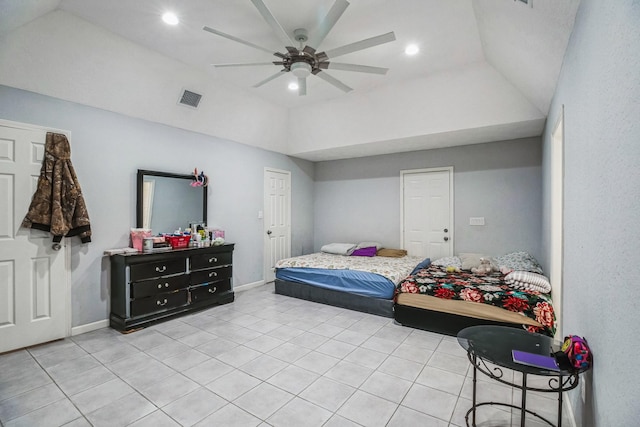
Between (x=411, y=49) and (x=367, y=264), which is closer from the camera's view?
(x=411, y=49)

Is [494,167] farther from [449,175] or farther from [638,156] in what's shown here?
[638,156]

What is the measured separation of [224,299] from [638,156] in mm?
4471

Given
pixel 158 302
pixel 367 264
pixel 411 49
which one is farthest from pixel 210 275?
pixel 411 49

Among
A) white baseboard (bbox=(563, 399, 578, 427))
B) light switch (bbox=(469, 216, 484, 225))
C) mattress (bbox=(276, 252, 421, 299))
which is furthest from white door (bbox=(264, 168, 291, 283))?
white baseboard (bbox=(563, 399, 578, 427))

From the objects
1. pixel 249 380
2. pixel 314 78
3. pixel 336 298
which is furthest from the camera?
pixel 336 298

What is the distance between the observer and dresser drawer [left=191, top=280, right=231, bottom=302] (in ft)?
13.4

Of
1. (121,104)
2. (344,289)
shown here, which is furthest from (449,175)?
(121,104)

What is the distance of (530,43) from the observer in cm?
242

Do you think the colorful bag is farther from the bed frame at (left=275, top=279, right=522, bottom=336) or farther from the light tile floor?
the bed frame at (left=275, top=279, right=522, bottom=336)

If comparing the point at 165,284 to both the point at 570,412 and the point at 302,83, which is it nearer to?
the point at 302,83

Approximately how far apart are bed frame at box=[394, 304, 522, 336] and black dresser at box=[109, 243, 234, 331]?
8.13 ft

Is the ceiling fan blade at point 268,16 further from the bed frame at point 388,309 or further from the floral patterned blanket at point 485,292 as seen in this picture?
the bed frame at point 388,309

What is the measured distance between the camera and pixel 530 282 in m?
3.42

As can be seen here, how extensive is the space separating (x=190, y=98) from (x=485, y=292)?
4287 millimetres
